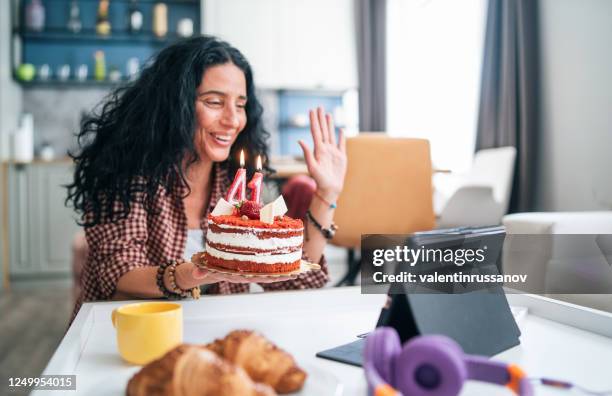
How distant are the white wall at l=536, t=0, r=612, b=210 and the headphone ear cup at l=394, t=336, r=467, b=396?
2760 mm

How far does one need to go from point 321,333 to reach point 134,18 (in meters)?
4.64

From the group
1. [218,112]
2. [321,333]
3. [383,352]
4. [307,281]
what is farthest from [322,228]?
[383,352]

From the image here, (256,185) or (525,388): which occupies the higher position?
(256,185)

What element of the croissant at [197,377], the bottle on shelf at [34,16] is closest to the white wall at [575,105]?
the croissant at [197,377]

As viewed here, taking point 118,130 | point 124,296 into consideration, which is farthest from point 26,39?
point 124,296

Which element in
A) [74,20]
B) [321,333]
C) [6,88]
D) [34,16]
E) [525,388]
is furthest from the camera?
[74,20]

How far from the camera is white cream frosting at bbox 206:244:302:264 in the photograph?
1.01 meters

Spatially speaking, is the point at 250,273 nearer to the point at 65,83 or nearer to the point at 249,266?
the point at 249,266

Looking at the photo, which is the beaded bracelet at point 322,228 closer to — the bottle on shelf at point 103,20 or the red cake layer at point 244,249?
the red cake layer at point 244,249

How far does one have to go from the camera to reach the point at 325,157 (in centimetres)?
139

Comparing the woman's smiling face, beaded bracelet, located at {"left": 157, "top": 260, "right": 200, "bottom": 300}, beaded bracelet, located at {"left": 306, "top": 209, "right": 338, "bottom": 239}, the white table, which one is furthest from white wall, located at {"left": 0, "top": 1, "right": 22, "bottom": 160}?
the white table

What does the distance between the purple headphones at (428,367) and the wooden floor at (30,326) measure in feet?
6.47

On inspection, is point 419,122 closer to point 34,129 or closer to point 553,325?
point 34,129

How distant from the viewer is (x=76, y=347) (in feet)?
2.31
